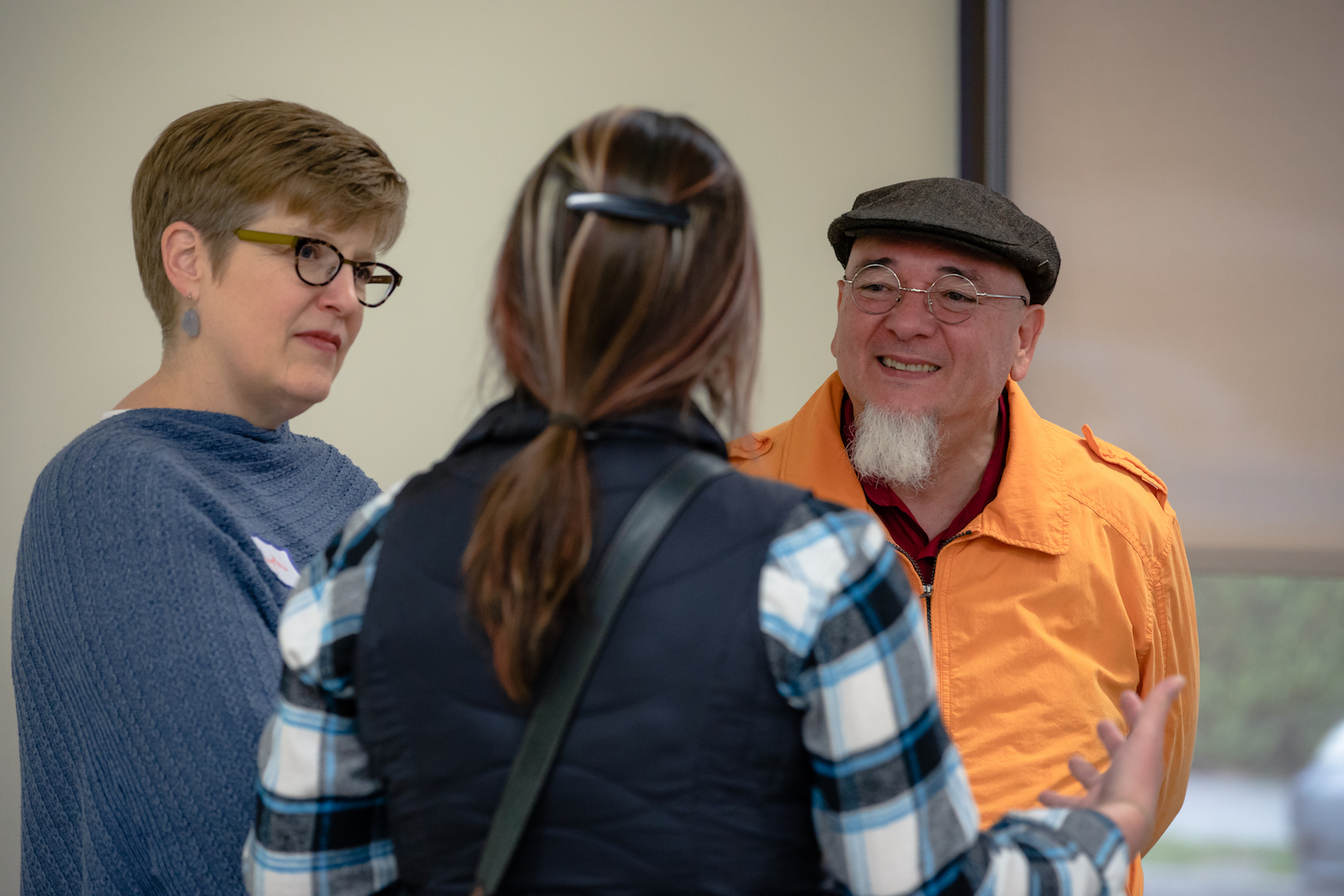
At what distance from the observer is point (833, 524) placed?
29.7 inches

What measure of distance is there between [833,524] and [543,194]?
323 millimetres

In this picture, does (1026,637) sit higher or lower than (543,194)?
lower

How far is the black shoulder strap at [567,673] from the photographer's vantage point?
2.39ft

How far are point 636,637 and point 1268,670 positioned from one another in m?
3.04

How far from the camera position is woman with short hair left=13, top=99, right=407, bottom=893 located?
47.5 inches

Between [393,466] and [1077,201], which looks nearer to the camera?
[393,466]

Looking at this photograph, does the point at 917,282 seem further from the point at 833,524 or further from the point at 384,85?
the point at 384,85

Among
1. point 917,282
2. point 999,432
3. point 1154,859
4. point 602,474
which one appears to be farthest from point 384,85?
point 1154,859

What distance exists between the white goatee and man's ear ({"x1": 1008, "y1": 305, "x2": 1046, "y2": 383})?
9.1 inches

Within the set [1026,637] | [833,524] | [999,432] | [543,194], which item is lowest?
[1026,637]

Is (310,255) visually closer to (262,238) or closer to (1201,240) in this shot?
(262,238)

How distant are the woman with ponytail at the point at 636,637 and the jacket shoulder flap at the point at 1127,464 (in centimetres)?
104

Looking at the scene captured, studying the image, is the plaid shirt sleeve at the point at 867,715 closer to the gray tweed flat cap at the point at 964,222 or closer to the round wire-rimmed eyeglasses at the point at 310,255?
the round wire-rimmed eyeglasses at the point at 310,255

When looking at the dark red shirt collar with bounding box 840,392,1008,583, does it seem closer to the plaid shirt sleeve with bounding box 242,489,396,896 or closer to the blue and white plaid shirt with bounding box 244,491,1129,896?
the blue and white plaid shirt with bounding box 244,491,1129,896
